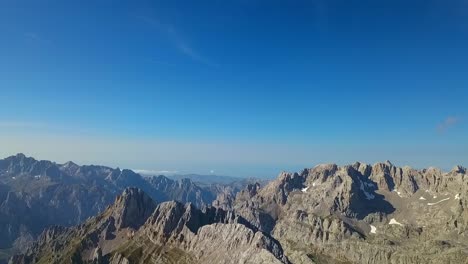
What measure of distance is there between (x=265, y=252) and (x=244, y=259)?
15.9m

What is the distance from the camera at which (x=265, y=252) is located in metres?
180

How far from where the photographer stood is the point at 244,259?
191 meters

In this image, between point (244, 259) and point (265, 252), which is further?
point (244, 259)
